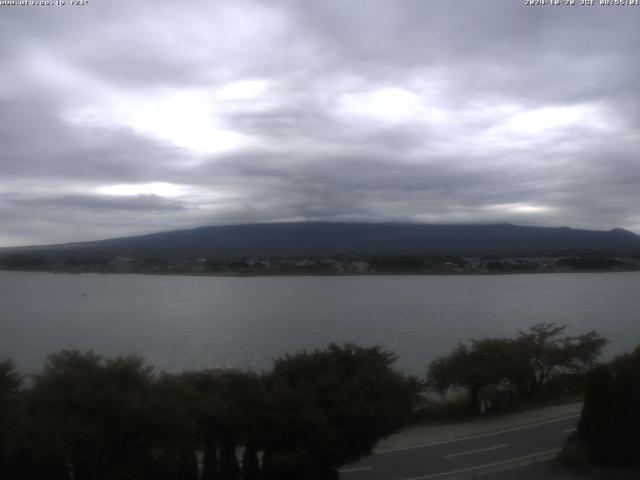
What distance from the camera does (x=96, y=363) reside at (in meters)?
13.5

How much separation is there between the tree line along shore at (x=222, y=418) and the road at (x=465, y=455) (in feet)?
4.87

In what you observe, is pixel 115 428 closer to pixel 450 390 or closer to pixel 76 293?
pixel 450 390

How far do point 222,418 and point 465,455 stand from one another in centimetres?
689

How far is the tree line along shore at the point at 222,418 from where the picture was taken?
12.6 m

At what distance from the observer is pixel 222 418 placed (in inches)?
553

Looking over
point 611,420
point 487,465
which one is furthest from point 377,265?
point 611,420

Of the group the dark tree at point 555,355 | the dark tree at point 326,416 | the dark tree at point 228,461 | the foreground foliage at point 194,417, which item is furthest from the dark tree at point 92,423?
the dark tree at point 555,355

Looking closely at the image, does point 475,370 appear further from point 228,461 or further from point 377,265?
point 377,265

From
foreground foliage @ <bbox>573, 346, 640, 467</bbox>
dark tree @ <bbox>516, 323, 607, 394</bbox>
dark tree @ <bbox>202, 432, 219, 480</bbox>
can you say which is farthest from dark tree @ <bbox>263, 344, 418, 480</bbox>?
dark tree @ <bbox>516, 323, 607, 394</bbox>

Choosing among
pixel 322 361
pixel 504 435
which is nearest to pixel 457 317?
pixel 504 435

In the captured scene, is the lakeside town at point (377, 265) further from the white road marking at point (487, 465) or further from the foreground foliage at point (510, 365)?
the white road marking at point (487, 465)

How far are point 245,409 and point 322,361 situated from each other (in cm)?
221

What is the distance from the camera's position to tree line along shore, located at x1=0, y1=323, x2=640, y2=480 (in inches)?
495

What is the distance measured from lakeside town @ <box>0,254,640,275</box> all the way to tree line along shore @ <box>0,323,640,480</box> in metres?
87.6
